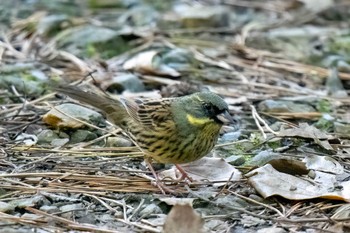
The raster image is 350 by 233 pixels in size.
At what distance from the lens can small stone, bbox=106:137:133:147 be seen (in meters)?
5.37

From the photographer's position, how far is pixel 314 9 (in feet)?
31.1

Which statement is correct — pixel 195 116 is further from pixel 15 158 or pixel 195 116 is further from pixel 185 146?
pixel 15 158

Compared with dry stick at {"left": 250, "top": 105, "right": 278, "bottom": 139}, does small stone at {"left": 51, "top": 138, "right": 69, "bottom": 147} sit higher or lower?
lower

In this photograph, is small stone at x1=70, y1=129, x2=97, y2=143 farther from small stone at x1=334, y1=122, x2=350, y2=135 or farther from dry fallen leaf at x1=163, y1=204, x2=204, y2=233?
dry fallen leaf at x1=163, y1=204, x2=204, y2=233

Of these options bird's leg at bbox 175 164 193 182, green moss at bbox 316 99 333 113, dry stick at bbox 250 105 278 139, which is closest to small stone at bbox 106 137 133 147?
bird's leg at bbox 175 164 193 182

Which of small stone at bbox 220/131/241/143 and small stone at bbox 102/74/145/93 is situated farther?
small stone at bbox 102/74/145/93

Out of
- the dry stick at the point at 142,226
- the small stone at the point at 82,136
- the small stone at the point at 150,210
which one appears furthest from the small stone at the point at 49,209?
the small stone at the point at 82,136

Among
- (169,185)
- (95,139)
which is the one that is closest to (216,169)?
(169,185)

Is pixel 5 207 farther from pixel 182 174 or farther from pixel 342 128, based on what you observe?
pixel 342 128

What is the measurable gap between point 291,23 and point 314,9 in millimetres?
573

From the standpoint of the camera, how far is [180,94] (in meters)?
6.28

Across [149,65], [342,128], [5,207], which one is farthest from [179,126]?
[149,65]

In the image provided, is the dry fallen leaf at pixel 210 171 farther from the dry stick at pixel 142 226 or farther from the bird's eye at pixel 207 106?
the dry stick at pixel 142 226

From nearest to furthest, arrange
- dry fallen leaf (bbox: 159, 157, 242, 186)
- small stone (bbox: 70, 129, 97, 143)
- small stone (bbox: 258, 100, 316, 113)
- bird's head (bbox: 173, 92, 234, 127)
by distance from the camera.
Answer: bird's head (bbox: 173, 92, 234, 127), dry fallen leaf (bbox: 159, 157, 242, 186), small stone (bbox: 70, 129, 97, 143), small stone (bbox: 258, 100, 316, 113)
